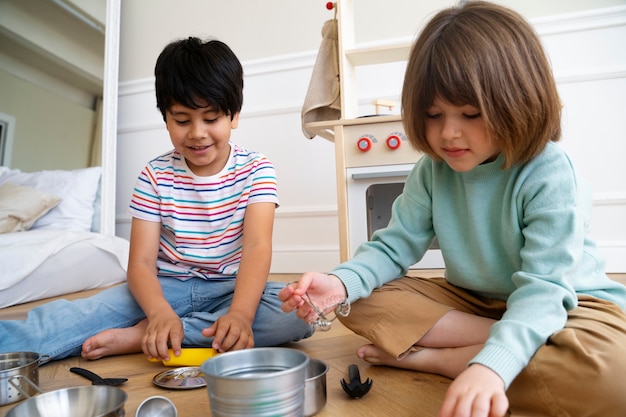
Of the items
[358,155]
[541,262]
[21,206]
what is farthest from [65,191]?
[541,262]

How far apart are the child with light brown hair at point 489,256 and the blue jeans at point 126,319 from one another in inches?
7.7

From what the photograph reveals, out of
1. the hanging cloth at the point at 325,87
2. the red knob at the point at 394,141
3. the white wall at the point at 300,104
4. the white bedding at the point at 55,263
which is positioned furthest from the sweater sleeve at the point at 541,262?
the white bedding at the point at 55,263

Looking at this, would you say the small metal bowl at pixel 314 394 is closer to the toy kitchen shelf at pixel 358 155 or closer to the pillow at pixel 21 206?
the toy kitchen shelf at pixel 358 155

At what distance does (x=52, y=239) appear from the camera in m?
1.93

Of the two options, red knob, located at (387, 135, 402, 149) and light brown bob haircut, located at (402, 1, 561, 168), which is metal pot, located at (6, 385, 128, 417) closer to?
light brown bob haircut, located at (402, 1, 561, 168)

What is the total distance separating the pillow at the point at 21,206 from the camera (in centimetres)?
203

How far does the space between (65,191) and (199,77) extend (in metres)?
1.54

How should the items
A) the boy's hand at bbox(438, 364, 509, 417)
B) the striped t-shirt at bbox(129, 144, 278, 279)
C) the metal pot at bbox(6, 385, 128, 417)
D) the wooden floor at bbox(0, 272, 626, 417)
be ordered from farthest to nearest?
the striped t-shirt at bbox(129, 144, 278, 279)
the wooden floor at bbox(0, 272, 626, 417)
the metal pot at bbox(6, 385, 128, 417)
the boy's hand at bbox(438, 364, 509, 417)

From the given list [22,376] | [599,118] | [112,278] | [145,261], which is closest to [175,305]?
[145,261]

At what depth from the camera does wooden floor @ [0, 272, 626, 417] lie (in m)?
0.72

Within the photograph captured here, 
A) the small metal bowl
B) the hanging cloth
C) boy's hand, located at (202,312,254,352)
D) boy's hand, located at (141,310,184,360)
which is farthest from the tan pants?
the hanging cloth

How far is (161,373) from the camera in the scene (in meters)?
0.90

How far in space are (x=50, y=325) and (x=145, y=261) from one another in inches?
8.3

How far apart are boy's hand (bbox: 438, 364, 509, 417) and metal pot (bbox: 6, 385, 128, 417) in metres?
0.37
